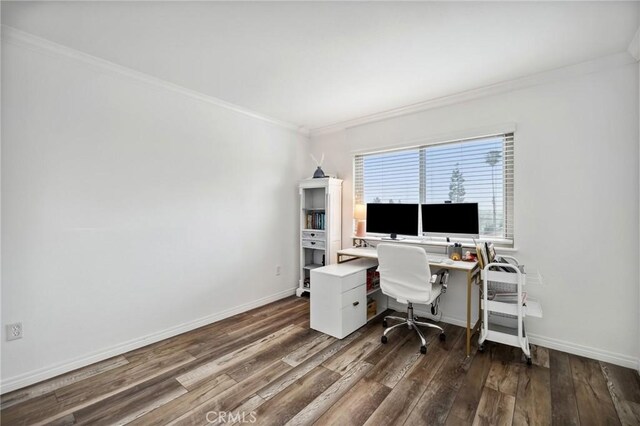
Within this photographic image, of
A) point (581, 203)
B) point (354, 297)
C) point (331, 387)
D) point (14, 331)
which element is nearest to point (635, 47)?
point (581, 203)

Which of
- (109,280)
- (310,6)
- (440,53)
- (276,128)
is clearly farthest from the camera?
(276,128)

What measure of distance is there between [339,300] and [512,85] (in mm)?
2651

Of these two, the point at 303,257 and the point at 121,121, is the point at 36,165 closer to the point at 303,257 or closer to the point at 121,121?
the point at 121,121

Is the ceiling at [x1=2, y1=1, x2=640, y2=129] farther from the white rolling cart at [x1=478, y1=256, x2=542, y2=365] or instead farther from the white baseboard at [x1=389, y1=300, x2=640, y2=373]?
the white baseboard at [x1=389, y1=300, x2=640, y2=373]

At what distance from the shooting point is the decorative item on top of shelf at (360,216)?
3602mm

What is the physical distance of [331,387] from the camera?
197cm

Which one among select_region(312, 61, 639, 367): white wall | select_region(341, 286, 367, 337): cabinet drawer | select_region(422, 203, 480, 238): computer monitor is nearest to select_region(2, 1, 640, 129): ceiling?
select_region(312, 61, 639, 367): white wall

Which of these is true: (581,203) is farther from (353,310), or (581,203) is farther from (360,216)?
(353,310)

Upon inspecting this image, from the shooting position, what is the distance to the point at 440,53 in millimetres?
2203

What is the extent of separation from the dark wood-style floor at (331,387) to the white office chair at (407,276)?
1.34 ft

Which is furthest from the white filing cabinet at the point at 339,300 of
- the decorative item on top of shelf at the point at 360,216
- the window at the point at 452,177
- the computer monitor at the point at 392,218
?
the window at the point at 452,177

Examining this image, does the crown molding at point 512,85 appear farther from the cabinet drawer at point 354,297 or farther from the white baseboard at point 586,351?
the white baseboard at point 586,351

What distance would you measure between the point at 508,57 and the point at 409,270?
1939 mm

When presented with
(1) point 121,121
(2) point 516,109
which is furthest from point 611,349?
(1) point 121,121
